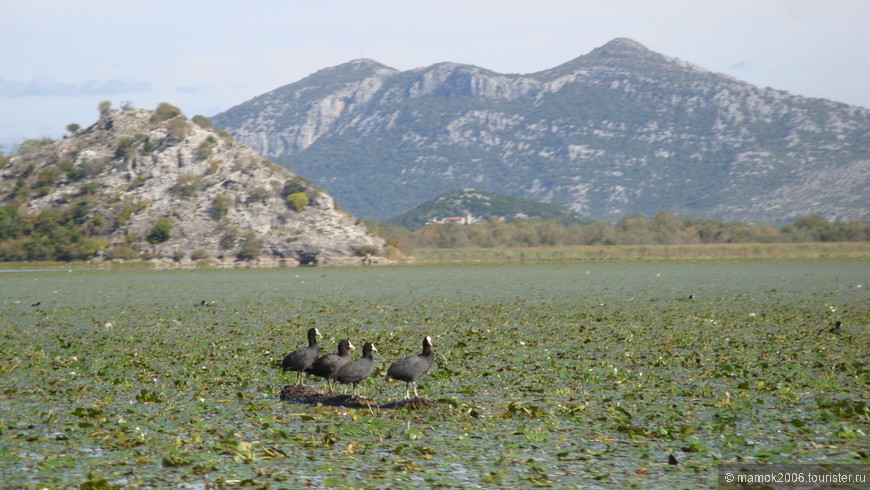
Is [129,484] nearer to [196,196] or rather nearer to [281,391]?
[281,391]

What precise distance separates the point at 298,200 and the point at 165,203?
25.2 meters

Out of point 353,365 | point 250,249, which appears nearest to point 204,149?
point 250,249

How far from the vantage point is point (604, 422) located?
66.0 feet

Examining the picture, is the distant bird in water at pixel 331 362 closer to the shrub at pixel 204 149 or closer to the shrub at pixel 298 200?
the shrub at pixel 298 200

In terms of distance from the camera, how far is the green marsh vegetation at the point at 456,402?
1677cm

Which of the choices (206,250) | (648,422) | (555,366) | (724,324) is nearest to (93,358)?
(555,366)

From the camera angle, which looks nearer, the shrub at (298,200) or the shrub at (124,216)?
the shrub at (124,216)

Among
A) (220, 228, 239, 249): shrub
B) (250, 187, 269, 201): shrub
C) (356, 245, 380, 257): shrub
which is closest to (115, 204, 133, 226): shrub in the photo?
(220, 228, 239, 249): shrub

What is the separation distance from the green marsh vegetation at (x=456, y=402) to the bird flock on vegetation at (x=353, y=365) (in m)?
0.97

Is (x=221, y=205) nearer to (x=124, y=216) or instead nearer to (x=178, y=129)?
(x=124, y=216)

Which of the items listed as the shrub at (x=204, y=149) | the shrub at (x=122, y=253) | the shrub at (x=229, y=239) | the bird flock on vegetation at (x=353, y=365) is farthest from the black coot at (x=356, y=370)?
the shrub at (x=204, y=149)

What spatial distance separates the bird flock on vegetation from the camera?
73.8ft

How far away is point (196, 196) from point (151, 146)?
16192 millimetres

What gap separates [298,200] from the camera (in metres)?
180
